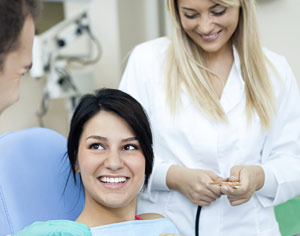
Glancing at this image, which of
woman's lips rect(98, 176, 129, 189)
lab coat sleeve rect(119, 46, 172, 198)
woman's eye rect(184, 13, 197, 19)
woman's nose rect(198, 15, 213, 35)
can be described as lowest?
woman's lips rect(98, 176, 129, 189)

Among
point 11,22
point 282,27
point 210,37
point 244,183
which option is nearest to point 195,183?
point 244,183

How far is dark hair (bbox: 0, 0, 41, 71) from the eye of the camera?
31.2 inches

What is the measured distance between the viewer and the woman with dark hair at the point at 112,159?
133cm

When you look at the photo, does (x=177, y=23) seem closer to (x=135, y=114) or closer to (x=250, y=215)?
(x=135, y=114)

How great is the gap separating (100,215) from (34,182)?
9.9 inches

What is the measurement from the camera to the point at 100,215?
1377 mm

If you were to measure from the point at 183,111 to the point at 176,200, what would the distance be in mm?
312

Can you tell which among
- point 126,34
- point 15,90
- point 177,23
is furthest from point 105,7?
point 15,90

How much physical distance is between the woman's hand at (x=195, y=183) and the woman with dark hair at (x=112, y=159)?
10 cm

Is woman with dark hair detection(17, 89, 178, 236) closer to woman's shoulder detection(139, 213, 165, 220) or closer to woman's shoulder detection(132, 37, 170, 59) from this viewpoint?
woman's shoulder detection(139, 213, 165, 220)

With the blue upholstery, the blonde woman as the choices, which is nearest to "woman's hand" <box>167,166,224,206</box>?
the blonde woman

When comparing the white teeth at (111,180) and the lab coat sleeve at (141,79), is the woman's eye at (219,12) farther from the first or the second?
the white teeth at (111,180)

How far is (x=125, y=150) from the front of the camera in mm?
1380

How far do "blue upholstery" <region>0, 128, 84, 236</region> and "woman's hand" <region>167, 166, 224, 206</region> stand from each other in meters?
0.34
